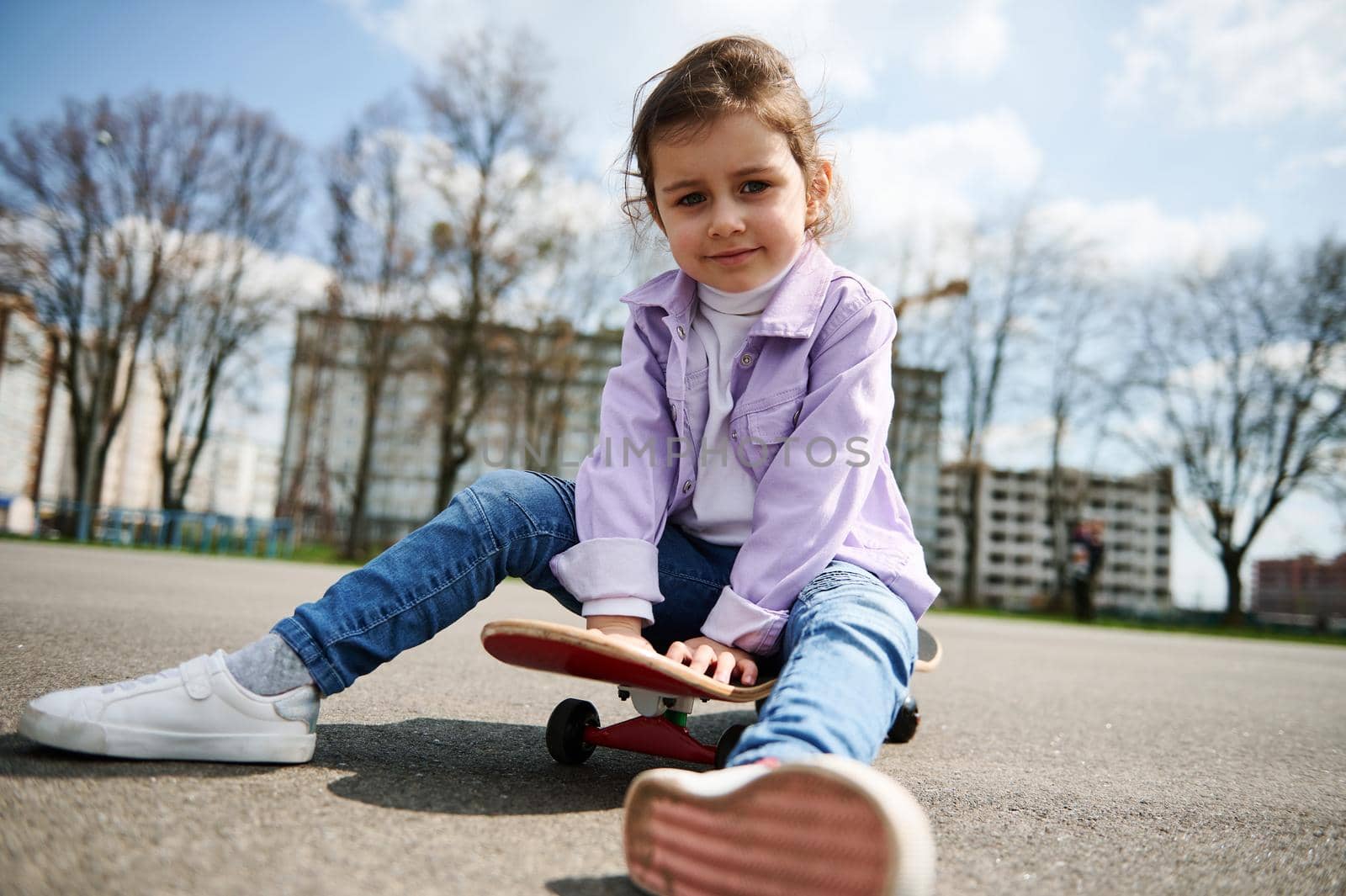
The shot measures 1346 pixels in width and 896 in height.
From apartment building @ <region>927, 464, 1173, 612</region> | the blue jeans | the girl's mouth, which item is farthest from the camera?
apartment building @ <region>927, 464, 1173, 612</region>

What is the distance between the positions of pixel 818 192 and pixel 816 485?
842 millimetres

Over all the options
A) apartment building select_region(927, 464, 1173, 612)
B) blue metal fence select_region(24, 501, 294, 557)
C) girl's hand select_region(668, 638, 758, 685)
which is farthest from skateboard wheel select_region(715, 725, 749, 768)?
apartment building select_region(927, 464, 1173, 612)

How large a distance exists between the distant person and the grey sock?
17.5 m

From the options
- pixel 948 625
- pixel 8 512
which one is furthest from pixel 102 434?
pixel 948 625

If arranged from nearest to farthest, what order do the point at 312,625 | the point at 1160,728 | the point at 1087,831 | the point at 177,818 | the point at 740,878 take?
1. the point at 740,878
2. the point at 177,818
3. the point at 312,625
4. the point at 1087,831
5. the point at 1160,728

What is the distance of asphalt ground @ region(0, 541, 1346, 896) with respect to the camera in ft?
3.66

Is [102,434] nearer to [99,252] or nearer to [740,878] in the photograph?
[99,252]

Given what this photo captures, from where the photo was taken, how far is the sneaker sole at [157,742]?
1421 millimetres

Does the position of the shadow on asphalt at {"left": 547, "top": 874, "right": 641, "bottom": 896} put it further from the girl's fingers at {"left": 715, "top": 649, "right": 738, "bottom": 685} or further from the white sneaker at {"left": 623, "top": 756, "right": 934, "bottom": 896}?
the girl's fingers at {"left": 715, "top": 649, "right": 738, "bottom": 685}

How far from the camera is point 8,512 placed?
75.5 feet

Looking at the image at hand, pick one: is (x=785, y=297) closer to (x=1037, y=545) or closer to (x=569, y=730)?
(x=569, y=730)

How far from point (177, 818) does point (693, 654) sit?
0.84 m

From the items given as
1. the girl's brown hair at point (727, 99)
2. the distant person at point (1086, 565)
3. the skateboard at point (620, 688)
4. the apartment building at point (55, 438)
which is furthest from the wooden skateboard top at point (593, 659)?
the apartment building at point (55, 438)

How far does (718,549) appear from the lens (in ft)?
6.52
